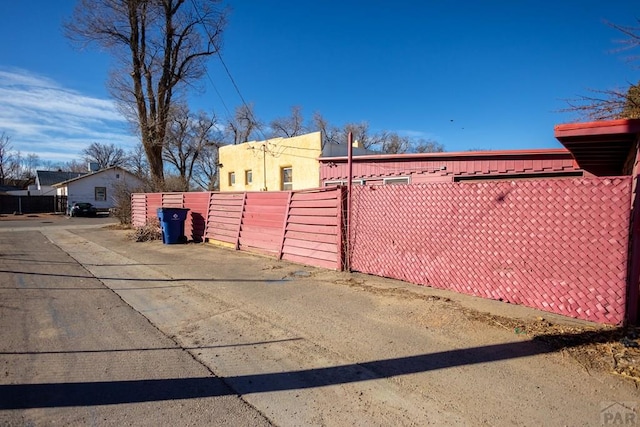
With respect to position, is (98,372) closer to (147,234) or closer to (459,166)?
(459,166)

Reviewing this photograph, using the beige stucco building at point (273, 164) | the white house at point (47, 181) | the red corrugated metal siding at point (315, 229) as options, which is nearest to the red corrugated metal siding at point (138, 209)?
the beige stucco building at point (273, 164)

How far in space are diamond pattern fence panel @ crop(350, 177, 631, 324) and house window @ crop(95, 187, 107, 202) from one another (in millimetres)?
50403

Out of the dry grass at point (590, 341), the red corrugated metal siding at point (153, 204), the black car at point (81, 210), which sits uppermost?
the red corrugated metal siding at point (153, 204)

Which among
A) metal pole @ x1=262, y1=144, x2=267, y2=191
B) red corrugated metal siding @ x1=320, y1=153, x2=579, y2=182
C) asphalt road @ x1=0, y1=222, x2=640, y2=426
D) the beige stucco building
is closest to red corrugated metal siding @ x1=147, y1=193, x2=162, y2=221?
the beige stucco building

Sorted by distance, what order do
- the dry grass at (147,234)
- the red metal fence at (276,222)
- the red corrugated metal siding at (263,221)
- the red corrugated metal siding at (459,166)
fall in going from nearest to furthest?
the red metal fence at (276,222)
the red corrugated metal siding at (263,221)
the red corrugated metal siding at (459,166)
the dry grass at (147,234)

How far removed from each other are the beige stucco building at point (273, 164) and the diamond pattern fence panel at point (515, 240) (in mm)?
9254

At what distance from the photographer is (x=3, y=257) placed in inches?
417

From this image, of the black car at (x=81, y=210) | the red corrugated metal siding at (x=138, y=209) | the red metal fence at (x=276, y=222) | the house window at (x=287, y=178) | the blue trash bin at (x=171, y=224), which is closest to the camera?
the red metal fence at (x=276, y=222)

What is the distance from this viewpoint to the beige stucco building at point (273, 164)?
16.9m

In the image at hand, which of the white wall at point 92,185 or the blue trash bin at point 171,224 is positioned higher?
the white wall at point 92,185

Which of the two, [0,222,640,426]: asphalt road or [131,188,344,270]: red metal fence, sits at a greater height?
[131,188,344,270]: red metal fence

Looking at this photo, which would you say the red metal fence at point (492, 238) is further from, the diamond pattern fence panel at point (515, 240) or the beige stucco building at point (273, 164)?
the beige stucco building at point (273, 164)

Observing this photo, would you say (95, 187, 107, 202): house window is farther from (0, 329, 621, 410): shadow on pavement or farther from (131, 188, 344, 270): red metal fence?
(0, 329, 621, 410): shadow on pavement

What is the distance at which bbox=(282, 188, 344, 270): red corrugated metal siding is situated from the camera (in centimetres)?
812
